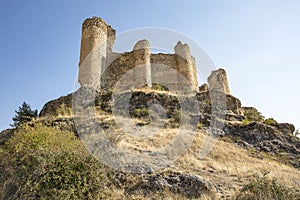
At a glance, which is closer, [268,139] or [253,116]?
[268,139]

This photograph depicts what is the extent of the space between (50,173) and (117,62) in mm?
14833

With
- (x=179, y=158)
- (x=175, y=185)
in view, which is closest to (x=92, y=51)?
(x=179, y=158)

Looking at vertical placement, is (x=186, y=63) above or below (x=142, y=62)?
above

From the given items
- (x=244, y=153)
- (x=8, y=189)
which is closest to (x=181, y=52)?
(x=244, y=153)

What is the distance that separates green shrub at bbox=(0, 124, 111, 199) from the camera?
663 cm

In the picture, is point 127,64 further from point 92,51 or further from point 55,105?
point 55,105

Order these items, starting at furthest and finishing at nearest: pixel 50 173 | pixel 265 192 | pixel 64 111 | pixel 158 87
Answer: pixel 158 87
pixel 64 111
pixel 265 192
pixel 50 173

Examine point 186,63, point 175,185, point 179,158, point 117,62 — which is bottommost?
point 175,185

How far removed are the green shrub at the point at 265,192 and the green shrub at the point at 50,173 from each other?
3.60 meters

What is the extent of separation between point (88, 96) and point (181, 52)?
1078 centimetres

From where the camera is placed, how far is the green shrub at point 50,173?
6629 millimetres

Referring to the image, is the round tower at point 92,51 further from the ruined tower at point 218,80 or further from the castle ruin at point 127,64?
the ruined tower at point 218,80

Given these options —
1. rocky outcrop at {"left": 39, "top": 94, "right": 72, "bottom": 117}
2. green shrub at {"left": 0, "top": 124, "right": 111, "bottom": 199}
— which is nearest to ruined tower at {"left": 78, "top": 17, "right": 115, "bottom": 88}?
rocky outcrop at {"left": 39, "top": 94, "right": 72, "bottom": 117}

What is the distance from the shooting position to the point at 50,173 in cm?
696
